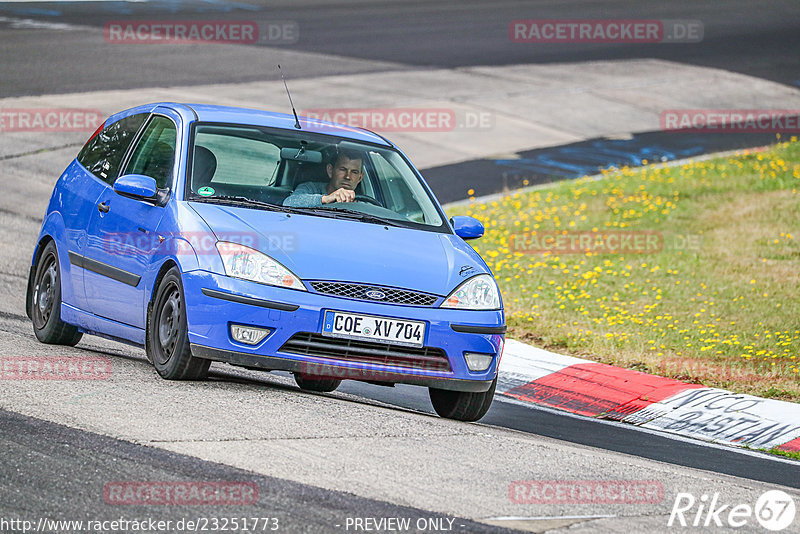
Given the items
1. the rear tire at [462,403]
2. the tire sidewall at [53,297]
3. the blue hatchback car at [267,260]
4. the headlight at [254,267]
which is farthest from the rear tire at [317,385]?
the tire sidewall at [53,297]

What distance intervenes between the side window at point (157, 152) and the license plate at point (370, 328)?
163 centimetres

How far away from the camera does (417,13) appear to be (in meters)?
A: 33.2

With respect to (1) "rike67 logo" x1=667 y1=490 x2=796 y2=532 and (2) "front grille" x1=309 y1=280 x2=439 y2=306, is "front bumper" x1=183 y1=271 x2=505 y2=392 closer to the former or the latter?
(2) "front grille" x1=309 y1=280 x2=439 y2=306

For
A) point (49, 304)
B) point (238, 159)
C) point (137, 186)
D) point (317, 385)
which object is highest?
point (238, 159)

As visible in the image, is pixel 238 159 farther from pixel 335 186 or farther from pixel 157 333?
pixel 157 333

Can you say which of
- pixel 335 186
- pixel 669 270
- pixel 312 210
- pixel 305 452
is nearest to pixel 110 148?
pixel 335 186

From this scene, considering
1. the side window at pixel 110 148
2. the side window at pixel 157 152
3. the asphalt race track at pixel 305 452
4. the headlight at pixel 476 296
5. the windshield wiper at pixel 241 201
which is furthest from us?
the side window at pixel 110 148

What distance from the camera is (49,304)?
29.3 feet

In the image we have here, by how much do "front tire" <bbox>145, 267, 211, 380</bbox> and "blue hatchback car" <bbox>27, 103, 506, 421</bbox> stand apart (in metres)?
0.01

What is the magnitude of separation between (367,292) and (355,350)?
1.06 feet

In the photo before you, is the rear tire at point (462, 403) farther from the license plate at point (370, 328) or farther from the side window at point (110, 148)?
the side window at point (110, 148)

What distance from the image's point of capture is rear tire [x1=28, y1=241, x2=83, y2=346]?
8.82 m

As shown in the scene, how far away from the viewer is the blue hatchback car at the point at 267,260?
706cm

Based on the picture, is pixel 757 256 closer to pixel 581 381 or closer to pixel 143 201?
pixel 581 381
